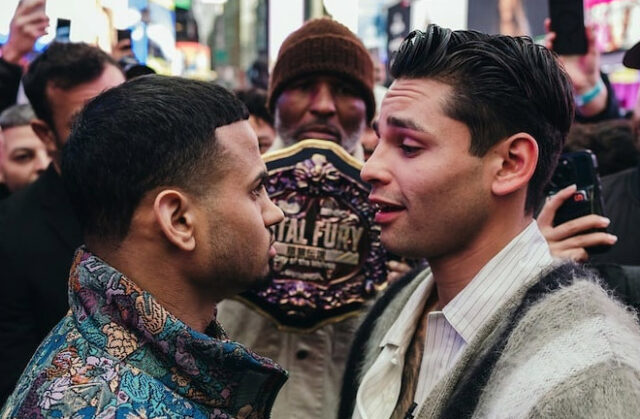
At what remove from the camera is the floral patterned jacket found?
1.67 m

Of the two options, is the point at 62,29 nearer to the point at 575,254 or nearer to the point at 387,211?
the point at 387,211

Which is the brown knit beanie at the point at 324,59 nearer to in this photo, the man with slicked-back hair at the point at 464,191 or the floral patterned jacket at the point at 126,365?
the man with slicked-back hair at the point at 464,191

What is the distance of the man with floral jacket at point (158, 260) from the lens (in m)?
1.73

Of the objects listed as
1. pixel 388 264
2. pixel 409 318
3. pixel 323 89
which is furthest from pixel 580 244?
pixel 323 89

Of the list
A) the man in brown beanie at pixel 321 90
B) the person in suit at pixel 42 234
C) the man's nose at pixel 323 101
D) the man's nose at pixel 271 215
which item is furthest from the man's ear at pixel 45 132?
the man's nose at pixel 271 215

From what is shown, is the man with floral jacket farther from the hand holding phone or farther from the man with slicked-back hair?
Answer: the hand holding phone

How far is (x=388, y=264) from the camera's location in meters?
3.09

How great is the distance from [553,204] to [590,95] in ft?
7.99

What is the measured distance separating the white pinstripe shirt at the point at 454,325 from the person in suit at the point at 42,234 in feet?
4.22

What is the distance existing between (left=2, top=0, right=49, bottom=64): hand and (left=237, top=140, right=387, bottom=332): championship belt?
169cm

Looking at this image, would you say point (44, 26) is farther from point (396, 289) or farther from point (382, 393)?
point (382, 393)

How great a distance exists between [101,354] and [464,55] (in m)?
1.32

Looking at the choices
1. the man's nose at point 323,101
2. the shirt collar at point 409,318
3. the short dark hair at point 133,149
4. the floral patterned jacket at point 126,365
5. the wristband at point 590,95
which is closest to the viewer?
the floral patterned jacket at point 126,365

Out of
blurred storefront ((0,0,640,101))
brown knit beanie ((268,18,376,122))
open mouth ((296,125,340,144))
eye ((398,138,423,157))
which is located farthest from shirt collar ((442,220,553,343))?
blurred storefront ((0,0,640,101))
